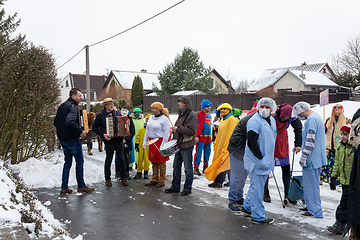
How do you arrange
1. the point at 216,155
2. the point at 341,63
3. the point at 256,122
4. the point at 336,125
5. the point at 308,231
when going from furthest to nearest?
the point at 341,63 → the point at 336,125 → the point at 216,155 → the point at 256,122 → the point at 308,231

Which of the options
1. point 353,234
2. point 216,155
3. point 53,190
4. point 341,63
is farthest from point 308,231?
point 341,63

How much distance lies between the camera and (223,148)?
22.1 ft

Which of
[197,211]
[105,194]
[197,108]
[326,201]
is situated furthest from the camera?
[197,108]

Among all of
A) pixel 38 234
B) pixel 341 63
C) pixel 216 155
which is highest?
pixel 341 63

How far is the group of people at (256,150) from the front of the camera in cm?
468

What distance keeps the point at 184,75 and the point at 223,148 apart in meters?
29.5

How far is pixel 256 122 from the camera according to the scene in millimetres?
4793

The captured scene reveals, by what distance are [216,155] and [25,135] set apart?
566 cm

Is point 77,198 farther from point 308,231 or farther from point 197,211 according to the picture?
point 308,231

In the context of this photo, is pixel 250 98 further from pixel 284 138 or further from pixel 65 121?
pixel 65 121

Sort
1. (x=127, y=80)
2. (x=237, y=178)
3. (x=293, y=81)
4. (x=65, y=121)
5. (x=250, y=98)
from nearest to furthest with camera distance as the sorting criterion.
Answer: (x=237, y=178) < (x=65, y=121) < (x=250, y=98) < (x=293, y=81) < (x=127, y=80)

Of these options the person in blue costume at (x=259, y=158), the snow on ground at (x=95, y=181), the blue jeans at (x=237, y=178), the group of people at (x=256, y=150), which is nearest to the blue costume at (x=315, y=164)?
the group of people at (x=256, y=150)

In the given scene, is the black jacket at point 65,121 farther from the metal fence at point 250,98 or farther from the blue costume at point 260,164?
the metal fence at point 250,98

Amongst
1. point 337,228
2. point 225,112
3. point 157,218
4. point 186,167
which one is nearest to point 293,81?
point 225,112
